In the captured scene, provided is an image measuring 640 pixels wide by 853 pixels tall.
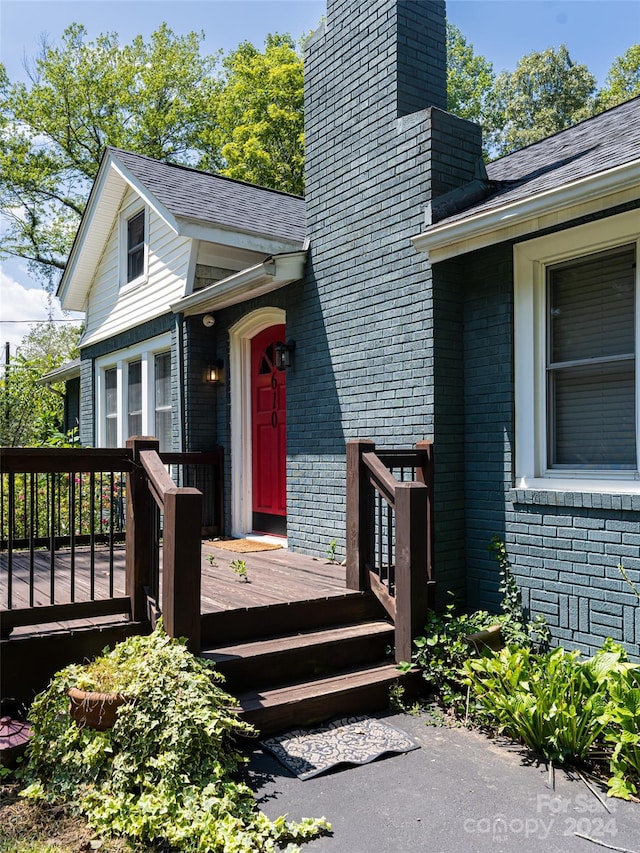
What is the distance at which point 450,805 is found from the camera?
285 cm

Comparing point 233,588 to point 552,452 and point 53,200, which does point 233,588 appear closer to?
point 552,452

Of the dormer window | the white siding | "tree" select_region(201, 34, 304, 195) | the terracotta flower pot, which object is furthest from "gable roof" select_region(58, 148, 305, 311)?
"tree" select_region(201, 34, 304, 195)

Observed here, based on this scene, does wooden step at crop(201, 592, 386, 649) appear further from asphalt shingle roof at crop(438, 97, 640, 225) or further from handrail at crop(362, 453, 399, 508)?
asphalt shingle roof at crop(438, 97, 640, 225)

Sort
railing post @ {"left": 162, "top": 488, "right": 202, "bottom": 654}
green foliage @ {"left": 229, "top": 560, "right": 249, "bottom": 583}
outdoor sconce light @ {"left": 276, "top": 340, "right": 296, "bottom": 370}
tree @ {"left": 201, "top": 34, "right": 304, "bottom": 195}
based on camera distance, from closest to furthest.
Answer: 1. railing post @ {"left": 162, "top": 488, "right": 202, "bottom": 654}
2. green foliage @ {"left": 229, "top": 560, "right": 249, "bottom": 583}
3. outdoor sconce light @ {"left": 276, "top": 340, "right": 296, "bottom": 370}
4. tree @ {"left": 201, "top": 34, "right": 304, "bottom": 195}

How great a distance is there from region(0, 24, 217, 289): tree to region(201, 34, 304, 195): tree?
1239 mm

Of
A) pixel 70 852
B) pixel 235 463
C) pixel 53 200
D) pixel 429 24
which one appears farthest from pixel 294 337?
pixel 53 200

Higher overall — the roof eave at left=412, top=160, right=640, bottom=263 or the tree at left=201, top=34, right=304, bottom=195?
the tree at left=201, top=34, right=304, bottom=195

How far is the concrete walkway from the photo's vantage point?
8.50 ft

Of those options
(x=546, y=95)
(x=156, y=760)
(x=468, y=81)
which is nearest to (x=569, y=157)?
(x=156, y=760)

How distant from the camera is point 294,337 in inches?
242

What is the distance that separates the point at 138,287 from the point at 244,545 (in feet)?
13.5

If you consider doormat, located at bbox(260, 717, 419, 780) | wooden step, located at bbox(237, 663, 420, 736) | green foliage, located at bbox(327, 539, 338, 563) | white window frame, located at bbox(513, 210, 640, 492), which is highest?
white window frame, located at bbox(513, 210, 640, 492)

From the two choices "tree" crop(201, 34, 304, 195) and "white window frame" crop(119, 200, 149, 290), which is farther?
"tree" crop(201, 34, 304, 195)

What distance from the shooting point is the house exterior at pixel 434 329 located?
405 centimetres
